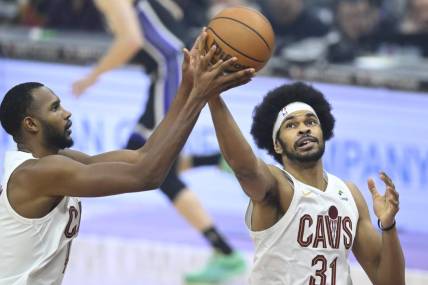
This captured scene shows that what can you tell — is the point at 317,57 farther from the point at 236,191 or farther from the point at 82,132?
the point at 82,132

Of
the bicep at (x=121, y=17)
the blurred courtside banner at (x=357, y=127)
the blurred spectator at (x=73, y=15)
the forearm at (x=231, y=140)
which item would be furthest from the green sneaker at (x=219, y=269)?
the forearm at (x=231, y=140)

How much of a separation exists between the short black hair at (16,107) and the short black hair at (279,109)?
112 cm

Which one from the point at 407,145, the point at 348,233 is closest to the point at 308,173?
the point at 348,233

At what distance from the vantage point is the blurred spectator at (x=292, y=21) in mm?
8016

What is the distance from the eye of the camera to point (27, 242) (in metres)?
4.47

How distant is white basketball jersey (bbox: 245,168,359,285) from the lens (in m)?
4.70

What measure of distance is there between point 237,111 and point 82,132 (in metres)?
1.27

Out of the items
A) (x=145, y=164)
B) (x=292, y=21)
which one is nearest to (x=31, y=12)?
(x=292, y=21)

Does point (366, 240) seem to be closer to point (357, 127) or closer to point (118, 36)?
point (357, 127)

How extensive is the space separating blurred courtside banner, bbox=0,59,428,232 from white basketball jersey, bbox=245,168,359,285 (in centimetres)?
293

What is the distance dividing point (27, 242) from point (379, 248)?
1.60 m

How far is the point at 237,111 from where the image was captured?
8.06 metres

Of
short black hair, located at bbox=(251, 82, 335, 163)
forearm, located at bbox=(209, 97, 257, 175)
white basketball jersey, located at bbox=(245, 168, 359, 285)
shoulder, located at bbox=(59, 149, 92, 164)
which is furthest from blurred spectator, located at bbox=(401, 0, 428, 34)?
shoulder, located at bbox=(59, 149, 92, 164)

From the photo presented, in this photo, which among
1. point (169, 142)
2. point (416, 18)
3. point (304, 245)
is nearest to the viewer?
point (169, 142)
